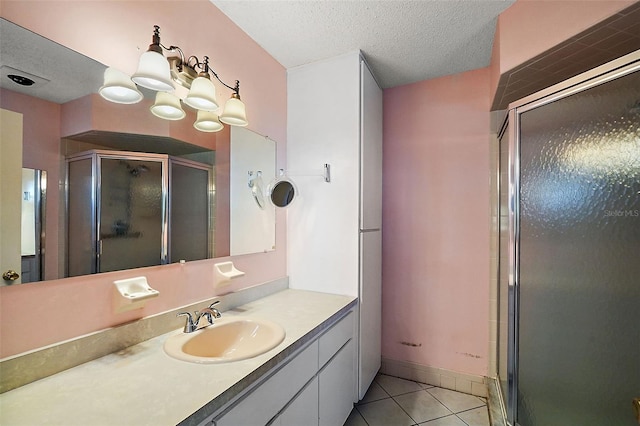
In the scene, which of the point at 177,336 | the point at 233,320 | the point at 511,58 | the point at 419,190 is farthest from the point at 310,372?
the point at 511,58

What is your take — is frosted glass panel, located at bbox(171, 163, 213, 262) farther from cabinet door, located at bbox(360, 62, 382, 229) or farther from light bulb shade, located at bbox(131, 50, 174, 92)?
cabinet door, located at bbox(360, 62, 382, 229)

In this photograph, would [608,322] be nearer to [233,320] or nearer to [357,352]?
[357,352]

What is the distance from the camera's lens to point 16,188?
879mm

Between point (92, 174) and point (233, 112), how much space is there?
0.73m

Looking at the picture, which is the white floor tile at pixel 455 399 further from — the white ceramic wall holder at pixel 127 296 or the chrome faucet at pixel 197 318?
the white ceramic wall holder at pixel 127 296

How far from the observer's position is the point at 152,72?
111 cm

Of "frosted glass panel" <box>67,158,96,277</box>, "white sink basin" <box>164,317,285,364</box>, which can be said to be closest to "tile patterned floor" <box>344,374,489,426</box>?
"white sink basin" <box>164,317,285,364</box>

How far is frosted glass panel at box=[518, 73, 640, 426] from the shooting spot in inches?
44.5

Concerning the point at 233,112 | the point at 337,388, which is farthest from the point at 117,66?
the point at 337,388

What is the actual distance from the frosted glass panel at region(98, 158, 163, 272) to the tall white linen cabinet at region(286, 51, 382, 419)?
3.28ft

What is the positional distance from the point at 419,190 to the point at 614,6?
4.79 ft

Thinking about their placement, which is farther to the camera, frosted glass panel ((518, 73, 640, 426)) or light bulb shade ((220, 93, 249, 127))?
light bulb shade ((220, 93, 249, 127))

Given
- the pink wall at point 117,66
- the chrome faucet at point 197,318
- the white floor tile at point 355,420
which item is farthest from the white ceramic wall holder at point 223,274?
the white floor tile at point 355,420

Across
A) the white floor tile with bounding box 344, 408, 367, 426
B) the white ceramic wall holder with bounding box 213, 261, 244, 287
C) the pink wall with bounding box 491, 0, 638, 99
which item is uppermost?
the pink wall with bounding box 491, 0, 638, 99
